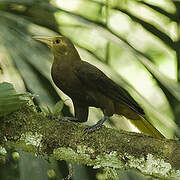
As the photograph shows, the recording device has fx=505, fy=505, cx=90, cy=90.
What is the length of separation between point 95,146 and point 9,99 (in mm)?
388

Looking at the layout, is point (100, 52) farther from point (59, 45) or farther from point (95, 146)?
point (95, 146)

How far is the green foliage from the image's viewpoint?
6.31 feet

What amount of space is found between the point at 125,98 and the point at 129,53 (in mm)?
339

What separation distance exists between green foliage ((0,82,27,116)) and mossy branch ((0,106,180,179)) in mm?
40

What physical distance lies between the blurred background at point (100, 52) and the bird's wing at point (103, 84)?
6.3 inches

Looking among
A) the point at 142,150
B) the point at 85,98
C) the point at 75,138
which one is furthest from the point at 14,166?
the point at 142,150

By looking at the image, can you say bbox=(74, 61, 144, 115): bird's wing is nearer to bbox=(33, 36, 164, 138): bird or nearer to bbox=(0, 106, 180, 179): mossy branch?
bbox=(33, 36, 164, 138): bird

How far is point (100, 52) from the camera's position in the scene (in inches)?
109

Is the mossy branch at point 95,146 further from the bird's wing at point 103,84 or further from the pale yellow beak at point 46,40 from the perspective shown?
the pale yellow beak at point 46,40

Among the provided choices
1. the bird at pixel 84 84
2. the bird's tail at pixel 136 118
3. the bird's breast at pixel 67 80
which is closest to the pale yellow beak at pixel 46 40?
the bird at pixel 84 84

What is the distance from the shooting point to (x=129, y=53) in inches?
109

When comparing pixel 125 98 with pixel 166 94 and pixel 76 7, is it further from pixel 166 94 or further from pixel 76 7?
pixel 76 7

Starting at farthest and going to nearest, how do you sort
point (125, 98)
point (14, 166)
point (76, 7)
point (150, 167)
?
point (76, 7) → point (14, 166) → point (125, 98) → point (150, 167)

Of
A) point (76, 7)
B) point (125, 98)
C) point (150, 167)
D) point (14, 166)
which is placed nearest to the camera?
point (150, 167)
